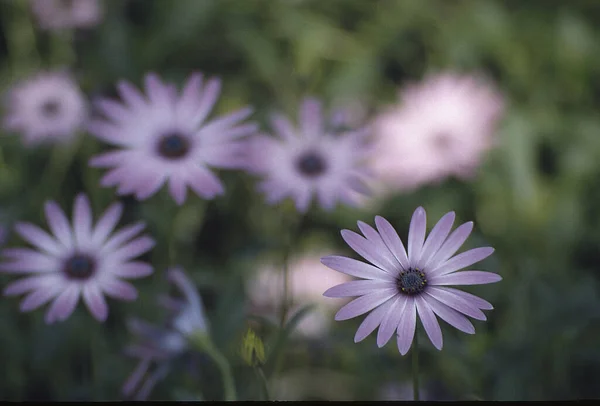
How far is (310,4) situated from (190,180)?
98 centimetres

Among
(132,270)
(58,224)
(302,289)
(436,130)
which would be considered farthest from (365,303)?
(436,130)

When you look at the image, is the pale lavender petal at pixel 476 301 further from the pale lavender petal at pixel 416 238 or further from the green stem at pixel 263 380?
the green stem at pixel 263 380

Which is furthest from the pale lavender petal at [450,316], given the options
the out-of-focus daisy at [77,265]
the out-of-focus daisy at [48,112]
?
the out-of-focus daisy at [48,112]

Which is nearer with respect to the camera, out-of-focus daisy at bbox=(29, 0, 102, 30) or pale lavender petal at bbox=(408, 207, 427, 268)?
pale lavender petal at bbox=(408, 207, 427, 268)

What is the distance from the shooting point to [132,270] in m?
0.58

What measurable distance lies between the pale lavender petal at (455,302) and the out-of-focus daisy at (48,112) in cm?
73

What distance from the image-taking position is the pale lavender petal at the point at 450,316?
41 centimetres

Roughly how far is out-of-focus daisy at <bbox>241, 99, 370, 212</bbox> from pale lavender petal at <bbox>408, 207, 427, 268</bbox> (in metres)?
0.22

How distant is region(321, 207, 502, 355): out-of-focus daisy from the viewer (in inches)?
16.7

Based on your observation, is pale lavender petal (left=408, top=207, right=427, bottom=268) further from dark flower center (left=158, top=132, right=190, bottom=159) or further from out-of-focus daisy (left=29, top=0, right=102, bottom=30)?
out-of-focus daisy (left=29, top=0, right=102, bottom=30)

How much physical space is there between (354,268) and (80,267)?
0.94 ft

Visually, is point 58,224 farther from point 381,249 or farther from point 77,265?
point 381,249

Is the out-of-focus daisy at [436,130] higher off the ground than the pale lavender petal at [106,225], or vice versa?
the out-of-focus daisy at [436,130]

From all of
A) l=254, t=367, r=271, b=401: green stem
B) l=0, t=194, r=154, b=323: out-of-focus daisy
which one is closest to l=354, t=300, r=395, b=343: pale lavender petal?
l=254, t=367, r=271, b=401: green stem
